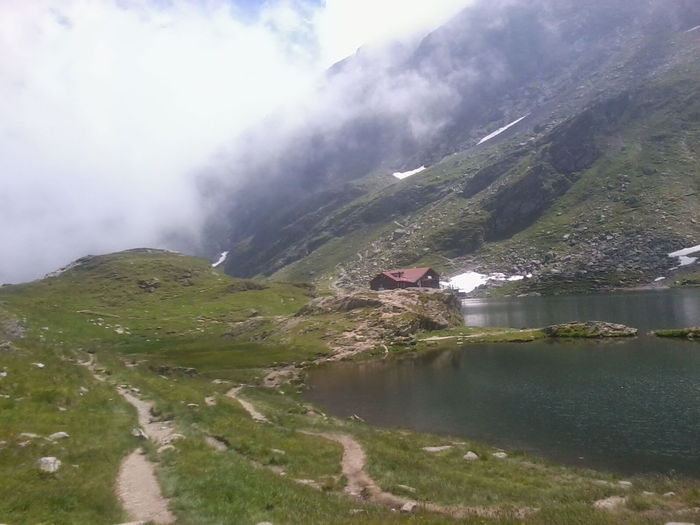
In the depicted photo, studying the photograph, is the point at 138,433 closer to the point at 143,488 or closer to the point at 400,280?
the point at 143,488

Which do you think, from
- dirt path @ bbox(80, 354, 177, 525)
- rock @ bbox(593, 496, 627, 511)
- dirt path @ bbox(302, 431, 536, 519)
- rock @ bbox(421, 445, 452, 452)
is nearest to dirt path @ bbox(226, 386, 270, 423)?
dirt path @ bbox(302, 431, 536, 519)

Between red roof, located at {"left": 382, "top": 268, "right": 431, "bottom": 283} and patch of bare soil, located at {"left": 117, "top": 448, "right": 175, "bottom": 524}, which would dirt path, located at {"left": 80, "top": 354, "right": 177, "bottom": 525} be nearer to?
patch of bare soil, located at {"left": 117, "top": 448, "right": 175, "bottom": 524}

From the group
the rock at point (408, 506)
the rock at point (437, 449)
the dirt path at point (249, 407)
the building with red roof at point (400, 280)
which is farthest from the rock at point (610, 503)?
the building with red roof at point (400, 280)

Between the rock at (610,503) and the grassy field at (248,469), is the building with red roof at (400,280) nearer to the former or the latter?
the grassy field at (248,469)

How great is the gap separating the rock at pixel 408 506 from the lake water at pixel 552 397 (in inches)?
677

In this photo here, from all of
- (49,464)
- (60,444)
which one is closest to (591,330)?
(60,444)

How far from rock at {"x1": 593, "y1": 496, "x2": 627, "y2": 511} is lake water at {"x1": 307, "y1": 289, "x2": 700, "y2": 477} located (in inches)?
453

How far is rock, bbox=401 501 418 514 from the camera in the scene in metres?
18.4

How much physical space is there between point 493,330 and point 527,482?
3099 inches

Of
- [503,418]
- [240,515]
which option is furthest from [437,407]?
[240,515]

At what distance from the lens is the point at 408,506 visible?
18969 millimetres

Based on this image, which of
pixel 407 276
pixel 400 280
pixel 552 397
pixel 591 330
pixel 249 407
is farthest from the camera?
pixel 407 276

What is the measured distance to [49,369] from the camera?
33469 mm

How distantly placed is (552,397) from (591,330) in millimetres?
45606
